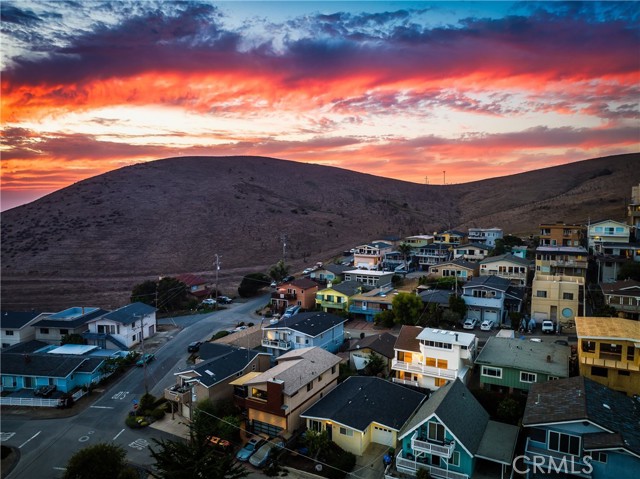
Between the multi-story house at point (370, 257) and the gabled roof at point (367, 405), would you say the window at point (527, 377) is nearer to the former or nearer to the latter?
the gabled roof at point (367, 405)

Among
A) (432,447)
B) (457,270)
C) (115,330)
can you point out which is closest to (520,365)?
(432,447)

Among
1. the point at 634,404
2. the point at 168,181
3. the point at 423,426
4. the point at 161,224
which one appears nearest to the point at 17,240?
the point at 161,224

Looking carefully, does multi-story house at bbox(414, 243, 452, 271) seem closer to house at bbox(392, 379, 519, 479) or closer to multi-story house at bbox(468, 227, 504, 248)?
multi-story house at bbox(468, 227, 504, 248)

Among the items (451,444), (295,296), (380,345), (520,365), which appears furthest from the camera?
(295,296)

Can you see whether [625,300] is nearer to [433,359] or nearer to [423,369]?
[433,359]

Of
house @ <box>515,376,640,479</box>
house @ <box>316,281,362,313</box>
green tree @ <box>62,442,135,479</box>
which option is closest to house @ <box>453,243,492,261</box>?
house @ <box>316,281,362,313</box>
